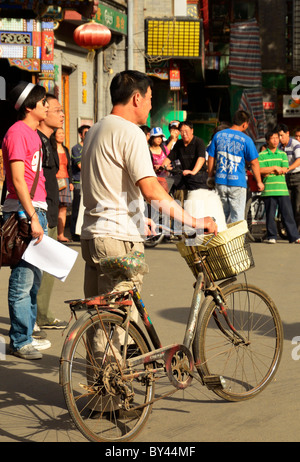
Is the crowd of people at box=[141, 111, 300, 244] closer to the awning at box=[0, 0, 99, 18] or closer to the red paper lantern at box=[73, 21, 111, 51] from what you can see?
the red paper lantern at box=[73, 21, 111, 51]

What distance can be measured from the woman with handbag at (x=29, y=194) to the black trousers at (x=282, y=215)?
25.8ft

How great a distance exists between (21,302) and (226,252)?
6.78ft

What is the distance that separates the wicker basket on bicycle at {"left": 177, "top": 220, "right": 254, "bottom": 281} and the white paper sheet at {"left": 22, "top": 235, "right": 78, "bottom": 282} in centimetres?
123

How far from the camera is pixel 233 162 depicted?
11.8 m

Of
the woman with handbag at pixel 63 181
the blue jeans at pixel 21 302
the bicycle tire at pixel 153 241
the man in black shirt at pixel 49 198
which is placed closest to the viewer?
the blue jeans at pixel 21 302

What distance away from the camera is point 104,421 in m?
4.73

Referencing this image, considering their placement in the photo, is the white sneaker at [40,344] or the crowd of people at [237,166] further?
the crowd of people at [237,166]

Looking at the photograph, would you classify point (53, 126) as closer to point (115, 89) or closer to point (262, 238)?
point (115, 89)

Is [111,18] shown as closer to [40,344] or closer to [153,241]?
[153,241]

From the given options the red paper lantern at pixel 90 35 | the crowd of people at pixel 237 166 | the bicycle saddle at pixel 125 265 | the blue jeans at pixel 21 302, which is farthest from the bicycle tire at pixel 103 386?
the red paper lantern at pixel 90 35

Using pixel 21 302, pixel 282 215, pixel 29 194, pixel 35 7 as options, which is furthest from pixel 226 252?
pixel 35 7

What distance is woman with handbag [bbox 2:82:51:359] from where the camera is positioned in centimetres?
630

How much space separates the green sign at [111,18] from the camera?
796 inches

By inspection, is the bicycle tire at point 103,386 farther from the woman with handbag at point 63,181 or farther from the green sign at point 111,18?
the green sign at point 111,18
